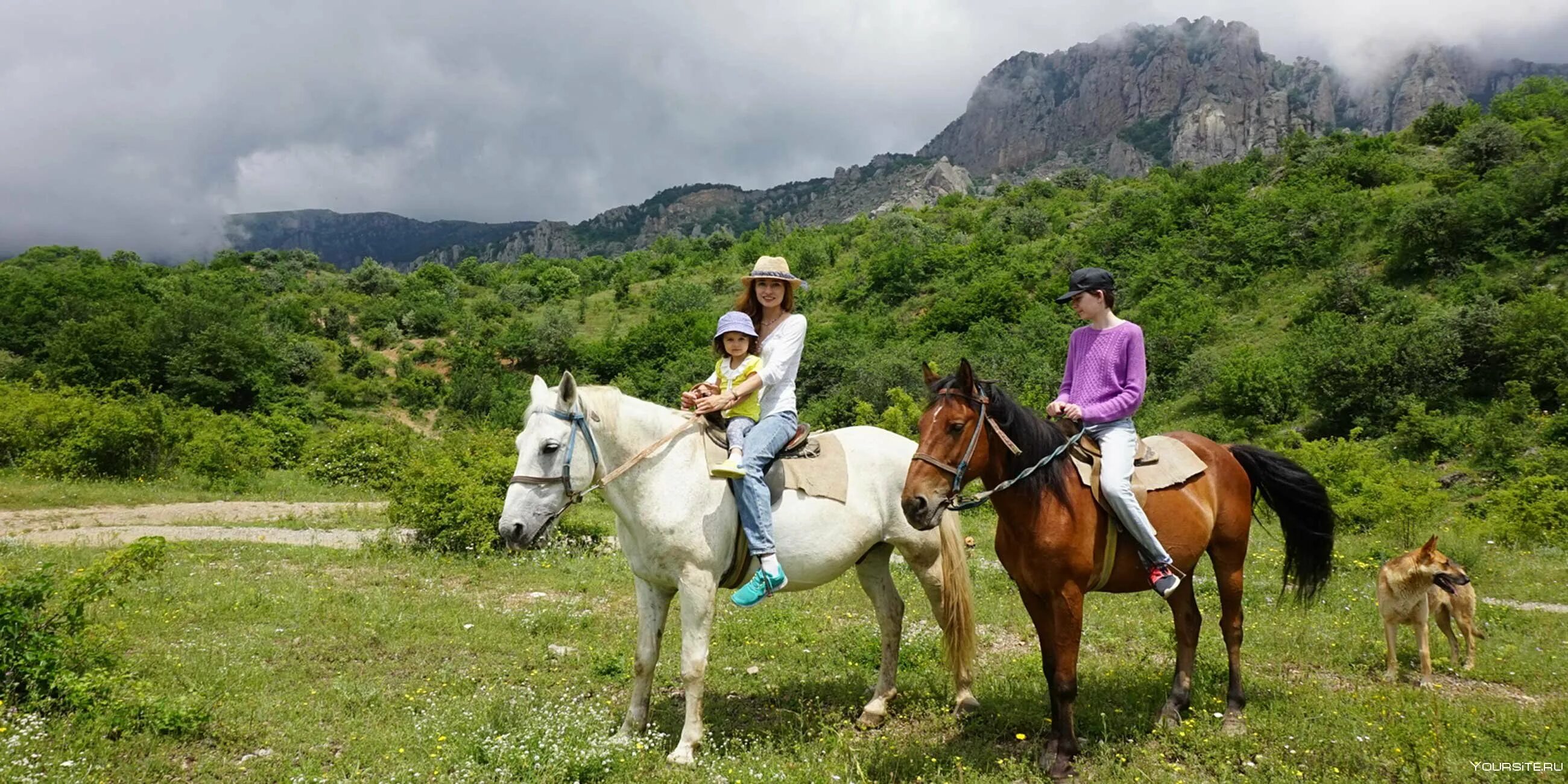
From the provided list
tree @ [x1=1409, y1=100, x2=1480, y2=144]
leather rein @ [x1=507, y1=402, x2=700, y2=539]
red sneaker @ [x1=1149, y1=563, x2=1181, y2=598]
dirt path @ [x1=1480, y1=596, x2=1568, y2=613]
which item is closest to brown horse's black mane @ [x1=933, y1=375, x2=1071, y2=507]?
red sneaker @ [x1=1149, y1=563, x2=1181, y2=598]

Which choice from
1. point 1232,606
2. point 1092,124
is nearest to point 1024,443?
point 1232,606

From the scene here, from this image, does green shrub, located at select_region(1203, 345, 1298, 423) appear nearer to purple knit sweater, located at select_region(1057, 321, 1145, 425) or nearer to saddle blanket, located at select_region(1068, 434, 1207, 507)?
saddle blanket, located at select_region(1068, 434, 1207, 507)

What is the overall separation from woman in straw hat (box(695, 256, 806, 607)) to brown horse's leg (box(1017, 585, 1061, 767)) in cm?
154

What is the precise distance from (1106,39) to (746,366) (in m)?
200

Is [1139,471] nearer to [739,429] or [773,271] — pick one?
[739,429]

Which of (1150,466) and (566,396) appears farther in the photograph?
(1150,466)

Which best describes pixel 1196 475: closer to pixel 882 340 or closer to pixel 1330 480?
pixel 1330 480

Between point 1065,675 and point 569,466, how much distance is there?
125 inches

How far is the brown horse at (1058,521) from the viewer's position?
12.7 ft

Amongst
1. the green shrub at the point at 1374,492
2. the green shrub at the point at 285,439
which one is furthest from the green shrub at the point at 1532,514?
the green shrub at the point at 285,439

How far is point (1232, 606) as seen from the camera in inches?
194

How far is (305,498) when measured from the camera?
1814 centimetres

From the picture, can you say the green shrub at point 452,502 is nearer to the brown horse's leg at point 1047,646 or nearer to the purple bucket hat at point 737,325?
the purple bucket hat at point 737,325

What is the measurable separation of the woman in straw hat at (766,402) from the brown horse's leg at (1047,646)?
1.54m
